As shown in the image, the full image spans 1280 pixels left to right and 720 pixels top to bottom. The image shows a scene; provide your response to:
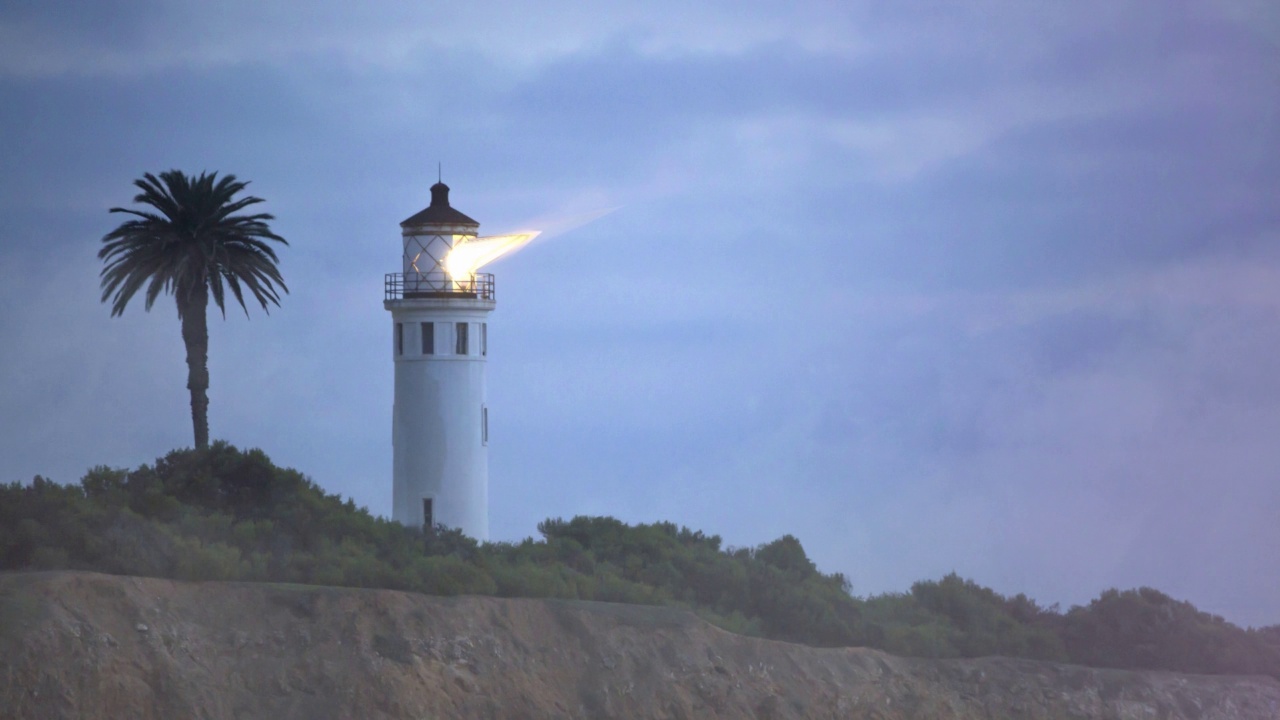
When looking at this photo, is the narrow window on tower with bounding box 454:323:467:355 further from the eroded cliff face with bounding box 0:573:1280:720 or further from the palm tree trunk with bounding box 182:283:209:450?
the eroded cliff face with bounding box 0:573:1280:720

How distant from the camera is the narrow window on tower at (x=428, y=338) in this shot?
1786 inches

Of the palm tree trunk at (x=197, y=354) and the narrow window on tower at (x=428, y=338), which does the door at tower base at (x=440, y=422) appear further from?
the palm tree trunk at (x=197, y=354)

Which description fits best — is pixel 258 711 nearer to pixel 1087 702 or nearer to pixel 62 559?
pixel 62 559

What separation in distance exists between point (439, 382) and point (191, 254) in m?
7.72

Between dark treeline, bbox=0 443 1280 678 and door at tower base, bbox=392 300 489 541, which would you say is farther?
door at tower base, bbox=392 300 489 541

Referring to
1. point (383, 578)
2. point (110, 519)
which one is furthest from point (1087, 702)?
point (110, 519)

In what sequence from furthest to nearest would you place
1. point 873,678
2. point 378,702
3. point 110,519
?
point 873,678
point 110,519
point 378,702

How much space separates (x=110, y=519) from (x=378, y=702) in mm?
7177

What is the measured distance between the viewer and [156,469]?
3894 centimetres

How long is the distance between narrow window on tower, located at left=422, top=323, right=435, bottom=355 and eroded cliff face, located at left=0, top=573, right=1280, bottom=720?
12.9 meters

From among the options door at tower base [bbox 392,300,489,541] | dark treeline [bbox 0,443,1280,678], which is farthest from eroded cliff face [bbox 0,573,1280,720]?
door at tower base [bbox 392,300,489,541]

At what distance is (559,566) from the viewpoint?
37.7 metres

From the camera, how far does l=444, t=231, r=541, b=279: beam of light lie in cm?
4628

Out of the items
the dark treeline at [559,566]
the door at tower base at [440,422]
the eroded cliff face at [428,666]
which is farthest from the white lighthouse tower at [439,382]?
the eroded cliff face at [428,666]
